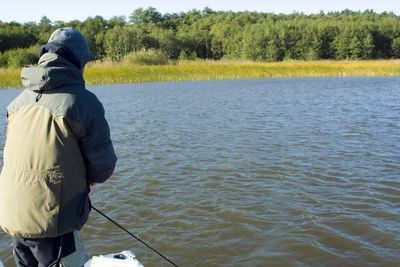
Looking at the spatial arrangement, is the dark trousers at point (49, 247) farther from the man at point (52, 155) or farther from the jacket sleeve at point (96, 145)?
the jacket sleeve at point (96, 145)

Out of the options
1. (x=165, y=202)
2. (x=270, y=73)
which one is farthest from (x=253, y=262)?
(x=270, y=73)

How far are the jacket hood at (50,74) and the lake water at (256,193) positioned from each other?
2.78 meters

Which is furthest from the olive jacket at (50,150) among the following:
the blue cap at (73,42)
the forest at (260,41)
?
the forest at (260,41)

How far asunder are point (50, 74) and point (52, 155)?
488 mm

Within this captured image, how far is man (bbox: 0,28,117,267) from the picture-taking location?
2.46 metres

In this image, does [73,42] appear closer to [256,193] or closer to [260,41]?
[256,193]

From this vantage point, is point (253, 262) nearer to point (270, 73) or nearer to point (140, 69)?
point (140, 69)

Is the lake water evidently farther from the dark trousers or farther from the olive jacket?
the olive jacket

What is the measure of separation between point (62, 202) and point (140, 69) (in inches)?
1382

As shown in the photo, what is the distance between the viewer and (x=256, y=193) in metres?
6.80

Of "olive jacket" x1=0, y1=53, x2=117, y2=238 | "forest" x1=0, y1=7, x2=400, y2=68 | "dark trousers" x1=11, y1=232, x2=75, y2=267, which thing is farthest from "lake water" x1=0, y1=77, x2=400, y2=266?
"forest" x1=0, y1=7, x2=400, y2=68

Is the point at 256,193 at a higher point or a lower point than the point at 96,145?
lower

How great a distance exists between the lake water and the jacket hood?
9.11 feet

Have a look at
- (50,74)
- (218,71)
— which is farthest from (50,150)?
(218,71)
